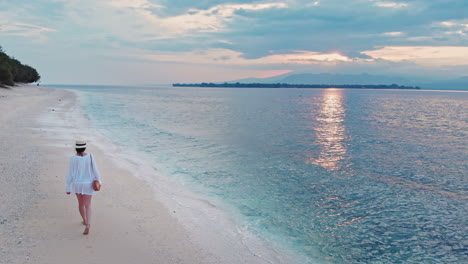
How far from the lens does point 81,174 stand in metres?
6.62

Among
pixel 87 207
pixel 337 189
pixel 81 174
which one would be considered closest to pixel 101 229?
pixel 87 207

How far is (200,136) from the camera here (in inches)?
1019

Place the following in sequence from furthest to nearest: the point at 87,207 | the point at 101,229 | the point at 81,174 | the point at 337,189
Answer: the point at 337,189
the point at 101,229
the point at 87,207
the point at 81,174

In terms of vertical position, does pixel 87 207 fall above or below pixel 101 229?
above

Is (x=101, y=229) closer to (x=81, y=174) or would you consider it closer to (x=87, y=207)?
(x=87, y=207)

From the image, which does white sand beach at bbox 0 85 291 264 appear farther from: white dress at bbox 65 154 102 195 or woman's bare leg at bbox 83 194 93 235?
white dress at bbox 65 154 102 195

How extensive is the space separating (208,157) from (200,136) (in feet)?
27.1

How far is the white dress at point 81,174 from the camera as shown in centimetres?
655

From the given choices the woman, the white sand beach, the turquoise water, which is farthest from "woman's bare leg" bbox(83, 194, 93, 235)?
the turquoise water

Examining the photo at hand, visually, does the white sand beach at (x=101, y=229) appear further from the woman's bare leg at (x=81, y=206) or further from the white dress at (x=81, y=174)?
the white dress at (x=81, y=174)

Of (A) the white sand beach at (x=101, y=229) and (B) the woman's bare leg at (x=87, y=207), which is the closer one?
(A) the white sand beach at (x=101, y=229)

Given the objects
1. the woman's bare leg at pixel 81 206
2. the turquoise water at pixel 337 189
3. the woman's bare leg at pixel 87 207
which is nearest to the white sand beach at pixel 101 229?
the woman's bare leg at pixel 87 207

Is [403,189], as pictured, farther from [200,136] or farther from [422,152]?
[200,136]

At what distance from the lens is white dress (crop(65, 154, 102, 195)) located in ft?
21.5
